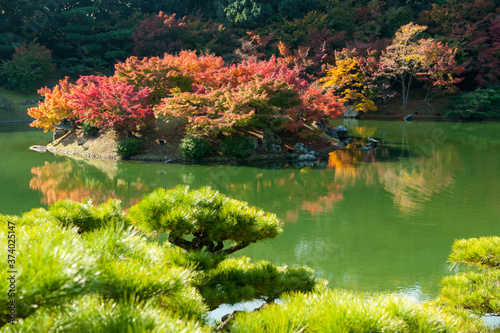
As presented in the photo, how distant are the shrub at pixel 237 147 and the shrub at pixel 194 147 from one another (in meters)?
0.55

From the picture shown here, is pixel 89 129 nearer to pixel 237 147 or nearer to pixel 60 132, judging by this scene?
pixel 60 132

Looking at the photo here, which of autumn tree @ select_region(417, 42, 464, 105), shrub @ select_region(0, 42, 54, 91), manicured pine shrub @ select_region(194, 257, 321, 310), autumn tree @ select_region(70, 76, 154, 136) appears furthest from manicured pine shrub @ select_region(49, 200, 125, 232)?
shrub @ select_region(0, 42, 54, 91)

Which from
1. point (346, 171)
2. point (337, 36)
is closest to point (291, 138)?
point (346, 171)

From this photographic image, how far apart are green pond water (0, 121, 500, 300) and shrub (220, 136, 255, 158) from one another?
31.0 inches

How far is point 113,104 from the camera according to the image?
43.6 feet

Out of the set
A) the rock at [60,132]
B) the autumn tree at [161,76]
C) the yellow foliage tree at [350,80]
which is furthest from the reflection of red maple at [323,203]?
the yellow foliage tree at [350,80]

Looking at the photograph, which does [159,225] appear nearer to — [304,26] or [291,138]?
[291,138]

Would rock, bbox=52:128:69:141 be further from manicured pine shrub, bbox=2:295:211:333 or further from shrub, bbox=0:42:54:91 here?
manicured pine shrub, bbox=2:295:211:333

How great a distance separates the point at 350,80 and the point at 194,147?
583 inches

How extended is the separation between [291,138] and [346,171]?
3.56 m

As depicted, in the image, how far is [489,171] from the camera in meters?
10.7

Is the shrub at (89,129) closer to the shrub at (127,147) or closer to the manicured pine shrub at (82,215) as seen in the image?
the shrub at (127,147)

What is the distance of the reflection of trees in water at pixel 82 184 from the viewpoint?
8719mm

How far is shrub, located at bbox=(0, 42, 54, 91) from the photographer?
25.6 meters
